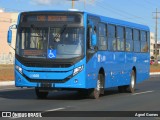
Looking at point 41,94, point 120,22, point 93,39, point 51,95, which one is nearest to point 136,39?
point 120,22

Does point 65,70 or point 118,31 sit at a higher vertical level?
point 118,31

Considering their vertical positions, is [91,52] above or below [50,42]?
below

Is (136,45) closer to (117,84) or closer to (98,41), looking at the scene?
(117,84)

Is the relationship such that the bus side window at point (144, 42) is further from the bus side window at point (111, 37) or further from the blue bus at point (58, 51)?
the blue bus at point (58, 51)

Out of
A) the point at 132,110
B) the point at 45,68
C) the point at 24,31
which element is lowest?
the point at 132,110

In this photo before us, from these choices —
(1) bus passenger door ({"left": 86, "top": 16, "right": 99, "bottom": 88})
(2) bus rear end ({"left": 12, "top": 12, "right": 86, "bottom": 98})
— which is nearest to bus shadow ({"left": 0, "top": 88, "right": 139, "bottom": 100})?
(1) bus passenger door ({"left": 86, "top": 16, "right": 99, "bottom": 88})

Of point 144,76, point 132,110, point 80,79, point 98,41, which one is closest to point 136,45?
point 144,76

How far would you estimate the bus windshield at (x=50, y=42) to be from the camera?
60.1 ft

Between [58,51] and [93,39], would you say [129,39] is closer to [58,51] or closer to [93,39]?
[93,39]

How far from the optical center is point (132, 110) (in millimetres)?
15484

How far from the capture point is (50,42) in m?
18.5

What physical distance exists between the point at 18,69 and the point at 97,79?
3.03m

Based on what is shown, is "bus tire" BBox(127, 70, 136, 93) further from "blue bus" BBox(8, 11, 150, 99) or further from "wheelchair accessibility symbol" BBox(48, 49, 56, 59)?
"wheelchair accessibility symbol" BBox(48, 49, 56, 59)

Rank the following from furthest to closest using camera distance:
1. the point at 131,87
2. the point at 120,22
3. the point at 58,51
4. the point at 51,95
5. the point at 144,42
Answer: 1. the point at 144,42
2. the point at 131,87
3. the point at 120,22
4. the point at 51,95
5. the point at 58,51
